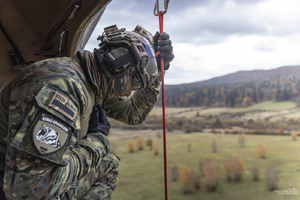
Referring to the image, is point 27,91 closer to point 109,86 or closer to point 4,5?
point 109,86

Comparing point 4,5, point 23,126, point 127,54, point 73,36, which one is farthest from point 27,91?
point 4,5

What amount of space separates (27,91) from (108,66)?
0.44 meters

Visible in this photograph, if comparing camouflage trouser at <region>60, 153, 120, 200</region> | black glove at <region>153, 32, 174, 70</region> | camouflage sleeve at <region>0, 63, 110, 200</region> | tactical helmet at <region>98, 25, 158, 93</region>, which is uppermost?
black glove at <region>153, 32, 174, 70</region>

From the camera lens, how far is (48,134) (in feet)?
4.57

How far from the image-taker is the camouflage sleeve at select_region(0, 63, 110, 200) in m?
1.38

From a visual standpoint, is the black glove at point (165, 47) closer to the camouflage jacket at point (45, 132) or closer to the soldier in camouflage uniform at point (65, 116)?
the soldier in camouflage uniform at point (65, 116)

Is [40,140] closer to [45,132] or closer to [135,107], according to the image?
[45,132]

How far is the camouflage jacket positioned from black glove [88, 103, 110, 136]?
110mm

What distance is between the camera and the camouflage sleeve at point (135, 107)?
2500mm

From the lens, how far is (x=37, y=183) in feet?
4.58

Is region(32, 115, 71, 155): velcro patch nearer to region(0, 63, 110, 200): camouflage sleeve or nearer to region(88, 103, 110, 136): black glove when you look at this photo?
region(0, 63, 110, 200): camouflage sleeve

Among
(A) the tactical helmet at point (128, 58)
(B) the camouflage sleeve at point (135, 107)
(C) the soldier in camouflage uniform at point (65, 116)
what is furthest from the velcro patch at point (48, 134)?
(B) the camouflage sleeve at point (135, 107)

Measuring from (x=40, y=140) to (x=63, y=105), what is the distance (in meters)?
0.18

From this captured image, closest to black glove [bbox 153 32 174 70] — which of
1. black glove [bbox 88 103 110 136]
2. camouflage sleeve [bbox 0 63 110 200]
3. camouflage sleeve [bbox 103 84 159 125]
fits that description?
camouflage sleeve [bbox 103 84 159 125]
